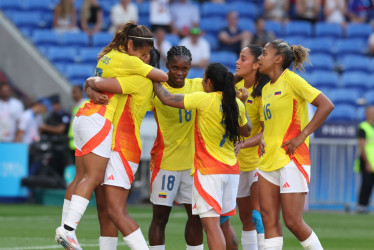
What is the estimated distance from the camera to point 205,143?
26.3 feet

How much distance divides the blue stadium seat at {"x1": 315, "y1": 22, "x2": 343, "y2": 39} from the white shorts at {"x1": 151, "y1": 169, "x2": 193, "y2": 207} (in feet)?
46.8

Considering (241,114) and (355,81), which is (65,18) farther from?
(241,114)

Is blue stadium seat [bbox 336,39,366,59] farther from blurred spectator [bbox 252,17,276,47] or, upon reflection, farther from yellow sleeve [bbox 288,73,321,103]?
yellow sleeve [bbox 288,73,321,103]

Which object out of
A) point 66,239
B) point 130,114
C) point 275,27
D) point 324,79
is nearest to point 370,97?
point 324,79

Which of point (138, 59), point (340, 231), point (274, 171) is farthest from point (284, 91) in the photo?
point (340, 231)

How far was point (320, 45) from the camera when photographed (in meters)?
21.4

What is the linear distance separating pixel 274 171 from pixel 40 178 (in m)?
9.84

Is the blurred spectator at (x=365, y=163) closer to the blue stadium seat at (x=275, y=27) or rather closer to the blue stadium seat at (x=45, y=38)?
the blue stadium seat at (x=275, y=27)

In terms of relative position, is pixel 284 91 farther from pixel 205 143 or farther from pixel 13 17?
pixel 13 17

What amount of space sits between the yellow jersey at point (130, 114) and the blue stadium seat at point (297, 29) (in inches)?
557

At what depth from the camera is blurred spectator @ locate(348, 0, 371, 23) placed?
22484 millimetres

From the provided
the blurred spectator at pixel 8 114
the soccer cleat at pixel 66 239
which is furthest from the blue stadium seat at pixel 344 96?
the soccer cleat at pixel 66 239

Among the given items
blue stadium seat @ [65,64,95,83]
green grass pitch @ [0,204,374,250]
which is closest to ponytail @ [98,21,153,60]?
green grass pitch @ [0,204,374,250]

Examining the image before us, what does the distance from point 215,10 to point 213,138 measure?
48.0 feet
